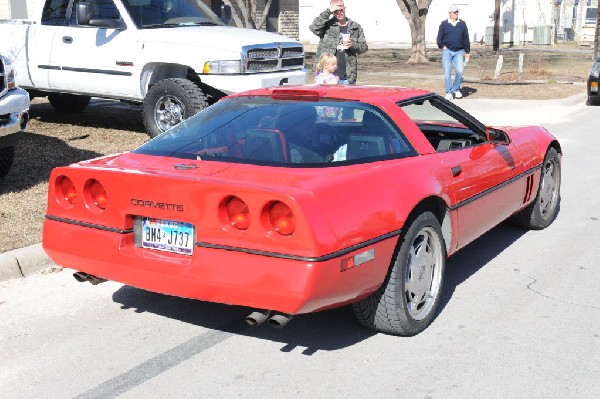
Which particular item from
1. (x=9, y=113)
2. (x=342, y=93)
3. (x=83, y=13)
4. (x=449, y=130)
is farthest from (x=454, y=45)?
(x=342, y=93)

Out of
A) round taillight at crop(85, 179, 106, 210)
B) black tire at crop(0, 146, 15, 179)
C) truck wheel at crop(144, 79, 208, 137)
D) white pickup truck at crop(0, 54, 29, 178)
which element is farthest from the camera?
truck wheel at crop(144, 79, 208, 137)

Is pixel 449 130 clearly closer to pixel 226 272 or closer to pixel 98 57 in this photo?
pixel 226 272

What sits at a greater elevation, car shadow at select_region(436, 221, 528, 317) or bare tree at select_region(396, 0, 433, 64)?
bare tree at select_region(396, 0, 433, 64)

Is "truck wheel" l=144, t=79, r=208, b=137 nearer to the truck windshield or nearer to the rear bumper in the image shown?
the truck windshield

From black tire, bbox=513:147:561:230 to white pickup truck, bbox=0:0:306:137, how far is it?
15.3 feet

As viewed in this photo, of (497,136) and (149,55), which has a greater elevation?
(149,55)

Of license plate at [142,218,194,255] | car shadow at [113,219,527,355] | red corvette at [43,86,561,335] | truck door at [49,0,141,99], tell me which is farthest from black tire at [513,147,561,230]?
Result: truck door at [49,0,141,99]

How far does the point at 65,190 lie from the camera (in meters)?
4.98

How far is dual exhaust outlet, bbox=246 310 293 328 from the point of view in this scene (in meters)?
4.34

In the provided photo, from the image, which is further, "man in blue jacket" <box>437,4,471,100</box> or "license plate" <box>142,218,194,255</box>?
"man in blue jacket" <box>437,4,471,100</box>

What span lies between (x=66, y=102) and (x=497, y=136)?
9.24m

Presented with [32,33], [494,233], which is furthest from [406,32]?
[494,233]

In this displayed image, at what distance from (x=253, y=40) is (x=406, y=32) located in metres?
38.9

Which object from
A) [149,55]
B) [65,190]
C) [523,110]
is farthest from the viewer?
[523,110]
